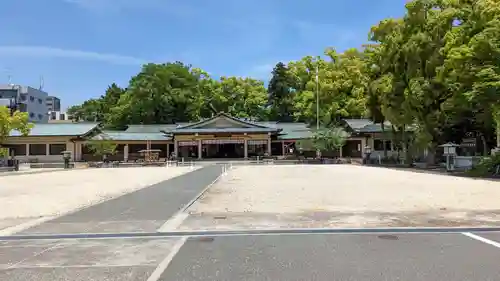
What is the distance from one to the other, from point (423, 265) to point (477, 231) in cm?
340

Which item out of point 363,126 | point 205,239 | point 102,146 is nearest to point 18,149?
point 102,146

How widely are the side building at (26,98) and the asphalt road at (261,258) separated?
8455cm

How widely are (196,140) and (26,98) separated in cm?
4758

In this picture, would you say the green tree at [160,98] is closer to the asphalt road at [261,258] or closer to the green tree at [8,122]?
the green tree at [8,122]

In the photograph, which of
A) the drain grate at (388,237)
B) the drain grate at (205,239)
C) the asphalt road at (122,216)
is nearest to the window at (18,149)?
the asphalt road at (122,216)

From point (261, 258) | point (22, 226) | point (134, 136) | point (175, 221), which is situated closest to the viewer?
point (261, 258)

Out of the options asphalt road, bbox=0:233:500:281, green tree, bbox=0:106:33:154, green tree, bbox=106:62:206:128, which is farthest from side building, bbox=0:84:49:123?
asphalt road, bbox=0:233:500:281

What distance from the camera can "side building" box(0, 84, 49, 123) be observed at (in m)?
88.7

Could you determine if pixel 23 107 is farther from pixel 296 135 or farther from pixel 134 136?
pixel 296 135

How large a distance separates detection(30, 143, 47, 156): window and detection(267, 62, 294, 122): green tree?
34.3 m

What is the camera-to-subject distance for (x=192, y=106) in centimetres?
7338

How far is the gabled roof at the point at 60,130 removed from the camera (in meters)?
59.8

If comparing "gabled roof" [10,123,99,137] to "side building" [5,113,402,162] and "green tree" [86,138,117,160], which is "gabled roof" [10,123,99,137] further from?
"green tree" [86,138,117,160]

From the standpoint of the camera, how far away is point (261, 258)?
6.87 meters
